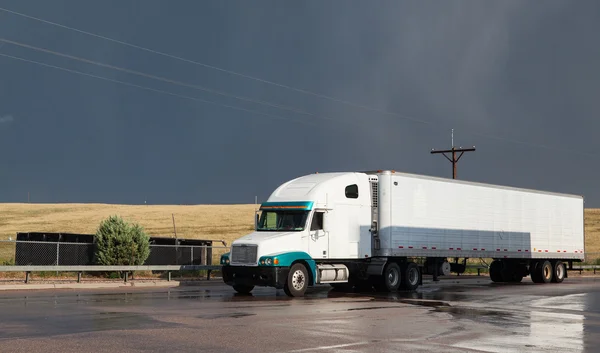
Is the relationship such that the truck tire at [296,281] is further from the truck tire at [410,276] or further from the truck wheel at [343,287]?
the truck tire at [410,276]

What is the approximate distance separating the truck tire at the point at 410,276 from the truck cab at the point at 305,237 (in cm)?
207

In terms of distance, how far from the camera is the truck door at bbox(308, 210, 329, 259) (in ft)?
79.2

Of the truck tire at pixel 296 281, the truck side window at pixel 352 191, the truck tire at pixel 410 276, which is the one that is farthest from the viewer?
the truck tire at pixel 410 276

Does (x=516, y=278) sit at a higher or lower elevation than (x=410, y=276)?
lower

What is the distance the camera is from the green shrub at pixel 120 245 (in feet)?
102

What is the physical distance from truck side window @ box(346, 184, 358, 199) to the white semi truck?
3 centimetres

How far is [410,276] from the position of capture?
27719mm

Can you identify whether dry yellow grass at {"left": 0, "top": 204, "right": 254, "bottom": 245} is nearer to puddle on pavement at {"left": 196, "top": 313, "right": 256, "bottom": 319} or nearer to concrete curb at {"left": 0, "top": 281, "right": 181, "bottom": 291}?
concrete curb at {"left": 0, "top": 281, "right": 181, "bottom": 291}

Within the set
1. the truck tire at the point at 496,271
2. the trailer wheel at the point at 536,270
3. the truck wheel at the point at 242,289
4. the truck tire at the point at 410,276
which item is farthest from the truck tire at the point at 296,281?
the trailer wheel at the point at 536,270

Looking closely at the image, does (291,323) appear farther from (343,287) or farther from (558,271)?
(558,271)

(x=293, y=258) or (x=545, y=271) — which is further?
(x=545, y=271)

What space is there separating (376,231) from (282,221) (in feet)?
12.6

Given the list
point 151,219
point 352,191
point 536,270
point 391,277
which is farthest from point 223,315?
point 151,219

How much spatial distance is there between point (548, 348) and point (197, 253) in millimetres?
24026
